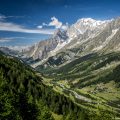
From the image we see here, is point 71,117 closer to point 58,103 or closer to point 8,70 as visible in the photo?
point 58,103

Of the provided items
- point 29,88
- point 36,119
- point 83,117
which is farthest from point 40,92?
point 36,119

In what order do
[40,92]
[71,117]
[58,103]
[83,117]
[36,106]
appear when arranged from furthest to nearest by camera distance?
[40,92]
[58,103]
[83,117]
[71,117]
[36,106]

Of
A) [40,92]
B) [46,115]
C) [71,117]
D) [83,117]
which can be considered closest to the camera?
[46,115]

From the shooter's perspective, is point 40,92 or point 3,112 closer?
point 3,112

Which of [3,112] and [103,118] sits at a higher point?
[3,112]

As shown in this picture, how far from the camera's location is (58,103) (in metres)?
176

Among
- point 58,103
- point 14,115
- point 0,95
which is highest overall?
point 0,95

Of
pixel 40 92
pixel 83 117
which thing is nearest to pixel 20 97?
pixel 83 117

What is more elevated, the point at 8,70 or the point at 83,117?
the point at 8,70

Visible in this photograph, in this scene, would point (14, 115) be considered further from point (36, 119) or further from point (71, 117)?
point (71, 117)

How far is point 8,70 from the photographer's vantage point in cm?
19500

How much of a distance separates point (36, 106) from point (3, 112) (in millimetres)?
33786

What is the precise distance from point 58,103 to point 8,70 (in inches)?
1640

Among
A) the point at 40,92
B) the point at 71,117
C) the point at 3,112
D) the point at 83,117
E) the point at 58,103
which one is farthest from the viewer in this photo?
the point at 40,92
